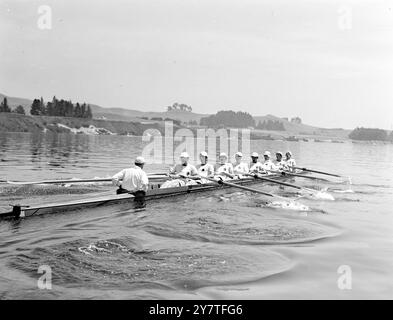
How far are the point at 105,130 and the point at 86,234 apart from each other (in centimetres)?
15514

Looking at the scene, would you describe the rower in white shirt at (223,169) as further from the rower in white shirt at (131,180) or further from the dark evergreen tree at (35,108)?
the dark evergreen tree at (35,108)

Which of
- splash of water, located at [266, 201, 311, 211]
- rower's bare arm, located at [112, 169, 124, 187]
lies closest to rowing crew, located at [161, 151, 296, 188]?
splash of water, located at [266, 201, 311, 211]

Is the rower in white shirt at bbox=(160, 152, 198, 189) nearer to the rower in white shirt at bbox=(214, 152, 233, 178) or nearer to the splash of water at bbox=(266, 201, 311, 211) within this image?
the rower in white shirt at bbox=(214, 152, 233, 178)

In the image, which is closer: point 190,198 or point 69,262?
point 69,262

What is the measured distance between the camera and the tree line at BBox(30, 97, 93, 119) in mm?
164125

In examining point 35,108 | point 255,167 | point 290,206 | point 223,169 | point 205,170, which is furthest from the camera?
point 35,108

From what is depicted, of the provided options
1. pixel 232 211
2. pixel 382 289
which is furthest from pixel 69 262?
pixel 232 211

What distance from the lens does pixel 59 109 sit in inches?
6767

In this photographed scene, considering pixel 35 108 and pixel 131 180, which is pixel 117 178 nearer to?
pixel 131 180

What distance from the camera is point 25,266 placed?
8.24m

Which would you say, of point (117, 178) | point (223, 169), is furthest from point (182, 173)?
point (117, 178)
